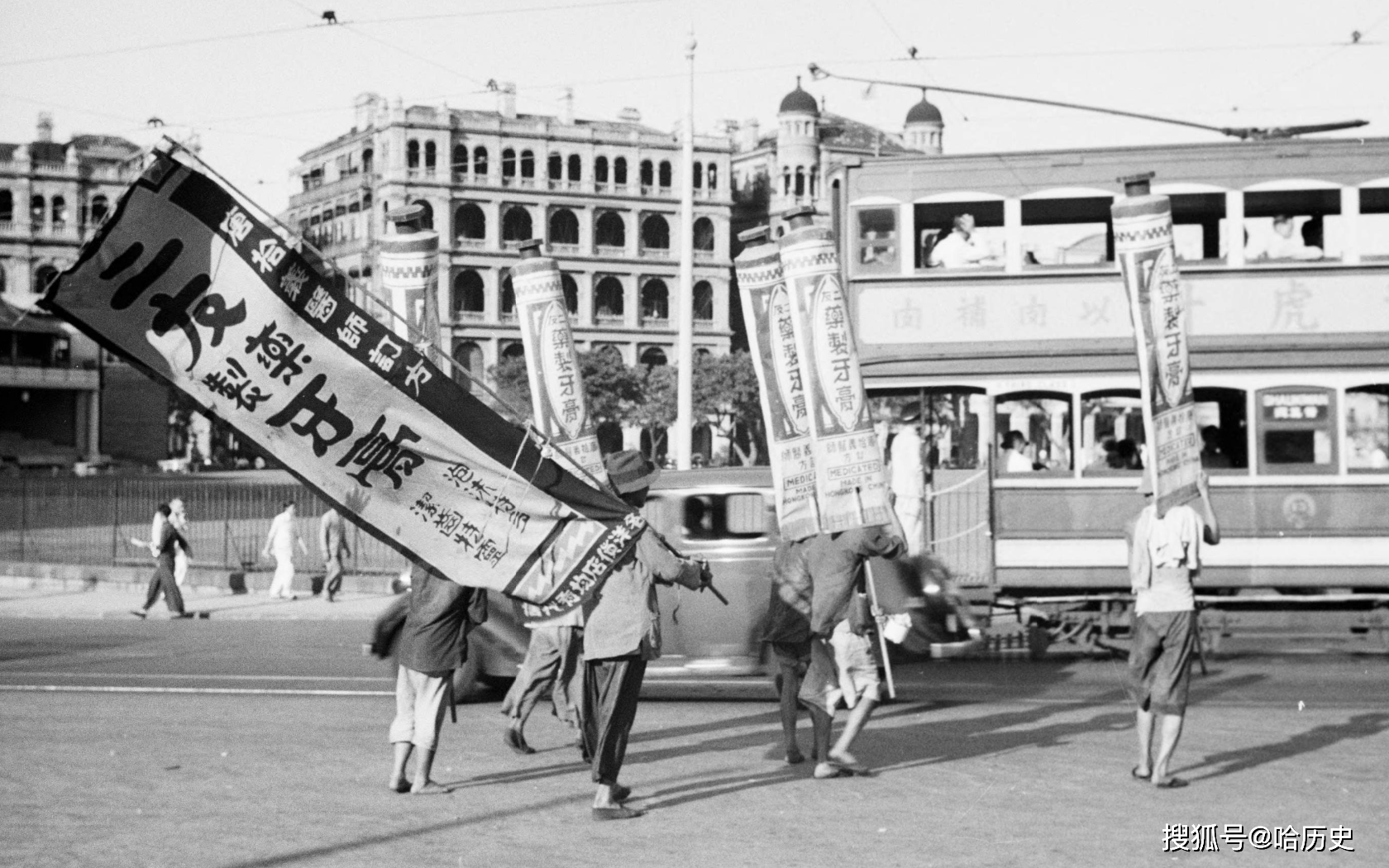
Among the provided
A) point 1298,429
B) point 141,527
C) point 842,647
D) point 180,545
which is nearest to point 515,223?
point 141,527

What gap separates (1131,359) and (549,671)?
26.2 ft

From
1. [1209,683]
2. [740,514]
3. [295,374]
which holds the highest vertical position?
[295,374]

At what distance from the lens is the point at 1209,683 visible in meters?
14.0

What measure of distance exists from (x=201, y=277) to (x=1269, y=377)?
1186cm

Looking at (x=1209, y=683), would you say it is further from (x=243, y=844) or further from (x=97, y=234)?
(x=97, y=234)

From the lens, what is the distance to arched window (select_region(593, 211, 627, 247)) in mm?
109625

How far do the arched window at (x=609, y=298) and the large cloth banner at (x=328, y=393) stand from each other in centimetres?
10076

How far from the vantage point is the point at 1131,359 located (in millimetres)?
16281

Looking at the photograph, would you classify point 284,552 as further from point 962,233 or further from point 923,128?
point 923,128

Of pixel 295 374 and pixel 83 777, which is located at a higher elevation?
pixel 295 374

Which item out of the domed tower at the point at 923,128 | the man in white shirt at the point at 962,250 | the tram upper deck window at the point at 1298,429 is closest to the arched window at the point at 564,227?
the domed tower at the point at 923,128

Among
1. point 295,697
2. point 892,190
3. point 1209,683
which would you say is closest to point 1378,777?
point 1209,683

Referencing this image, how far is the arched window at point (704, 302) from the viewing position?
11300 cm

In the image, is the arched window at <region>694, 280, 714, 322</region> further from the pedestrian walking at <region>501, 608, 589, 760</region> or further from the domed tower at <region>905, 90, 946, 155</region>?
the pedestrian walking at <region>501, 608, 589, 760</region>
